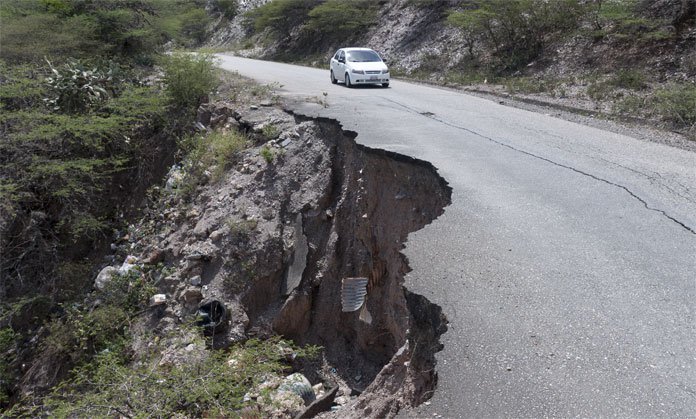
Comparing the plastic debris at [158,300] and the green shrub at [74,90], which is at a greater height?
the green shrub at [74,90]

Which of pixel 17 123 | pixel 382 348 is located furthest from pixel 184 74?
pixel 382 348

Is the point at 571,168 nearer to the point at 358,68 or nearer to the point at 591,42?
the point at 358,68

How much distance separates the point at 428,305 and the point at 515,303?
666 millimetres

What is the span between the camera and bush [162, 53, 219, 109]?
14.4 m

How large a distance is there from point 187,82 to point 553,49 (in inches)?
512

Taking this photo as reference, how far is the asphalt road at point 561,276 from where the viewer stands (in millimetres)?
3432

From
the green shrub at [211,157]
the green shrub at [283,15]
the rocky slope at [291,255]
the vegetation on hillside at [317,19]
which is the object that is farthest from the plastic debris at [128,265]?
the green shrub at [283,15]

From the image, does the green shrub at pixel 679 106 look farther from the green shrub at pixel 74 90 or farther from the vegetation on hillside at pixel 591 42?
the green shrub at pixel 74 90

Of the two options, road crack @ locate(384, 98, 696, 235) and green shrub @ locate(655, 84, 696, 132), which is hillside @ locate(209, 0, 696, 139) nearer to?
green shrub @ locate(655, 84, 696, 132)

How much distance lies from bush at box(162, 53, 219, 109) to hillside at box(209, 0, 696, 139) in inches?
340

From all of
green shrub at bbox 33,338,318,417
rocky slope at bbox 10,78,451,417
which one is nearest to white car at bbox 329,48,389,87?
rocky slope at bbox 10,78,451,417

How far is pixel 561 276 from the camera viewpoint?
15.8 feet

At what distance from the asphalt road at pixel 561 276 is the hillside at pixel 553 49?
4.53 metres

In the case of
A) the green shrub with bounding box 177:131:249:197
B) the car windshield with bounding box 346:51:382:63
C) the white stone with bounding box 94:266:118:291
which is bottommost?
the white stone with bounding box 94:266:118:291
